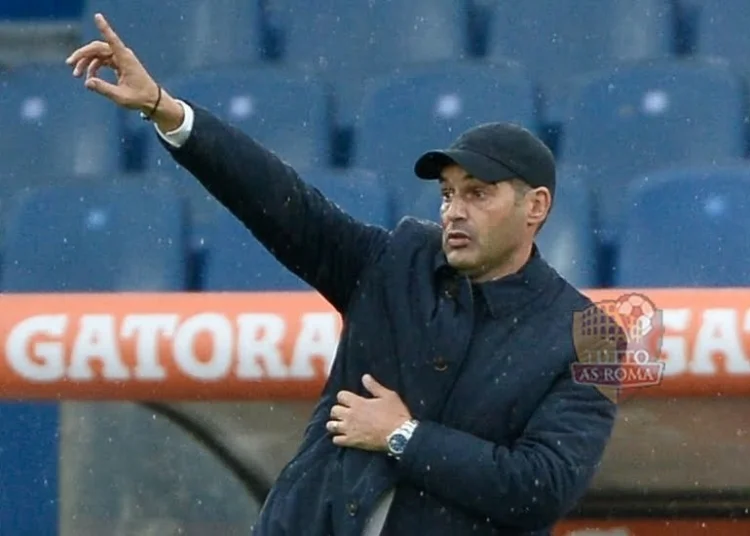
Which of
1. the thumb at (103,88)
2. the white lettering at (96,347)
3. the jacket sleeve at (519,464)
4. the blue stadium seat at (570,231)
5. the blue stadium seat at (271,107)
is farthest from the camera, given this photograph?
the blue stadium seat at (271,107)

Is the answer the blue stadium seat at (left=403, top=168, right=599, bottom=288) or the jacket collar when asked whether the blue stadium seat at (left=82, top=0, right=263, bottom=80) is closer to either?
the blue stadium seat at (left=403, top=168, right=599, bottom=288)

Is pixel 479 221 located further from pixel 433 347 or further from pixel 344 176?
pixel 344 176

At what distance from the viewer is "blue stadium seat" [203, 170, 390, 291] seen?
4215mm

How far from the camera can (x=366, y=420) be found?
270 cm

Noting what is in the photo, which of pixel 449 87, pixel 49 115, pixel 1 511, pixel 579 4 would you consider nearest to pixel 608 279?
pixel 449 87

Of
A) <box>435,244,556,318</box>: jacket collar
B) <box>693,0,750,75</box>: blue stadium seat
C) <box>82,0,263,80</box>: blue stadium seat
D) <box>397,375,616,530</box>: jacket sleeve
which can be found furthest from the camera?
<box>82,0,263,80</box>: blue stadium seat

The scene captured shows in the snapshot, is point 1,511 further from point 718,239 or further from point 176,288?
point 718,239

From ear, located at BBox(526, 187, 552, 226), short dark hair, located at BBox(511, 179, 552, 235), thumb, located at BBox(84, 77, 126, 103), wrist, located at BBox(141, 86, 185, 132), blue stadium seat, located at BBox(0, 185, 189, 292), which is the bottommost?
blue stadium seat, located at BBox(0, 185, 189, 292)

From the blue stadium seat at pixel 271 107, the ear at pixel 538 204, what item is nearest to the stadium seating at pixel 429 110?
the blue stadium seat at pixel 271 107

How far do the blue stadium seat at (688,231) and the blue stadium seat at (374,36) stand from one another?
3.72 feet

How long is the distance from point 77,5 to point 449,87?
6.33ft

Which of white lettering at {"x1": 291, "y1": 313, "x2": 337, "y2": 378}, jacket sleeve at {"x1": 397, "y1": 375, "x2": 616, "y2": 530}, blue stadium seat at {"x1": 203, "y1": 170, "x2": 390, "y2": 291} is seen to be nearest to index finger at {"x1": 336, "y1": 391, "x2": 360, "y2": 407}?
jacket sleeve at {"x1": 397, "y1": 375, "x2": 616, "y2": 530}

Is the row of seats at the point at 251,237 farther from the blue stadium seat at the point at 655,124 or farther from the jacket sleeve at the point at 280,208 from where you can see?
the jacket sleeve at the point at 280,208

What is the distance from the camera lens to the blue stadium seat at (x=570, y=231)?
4289 mm
